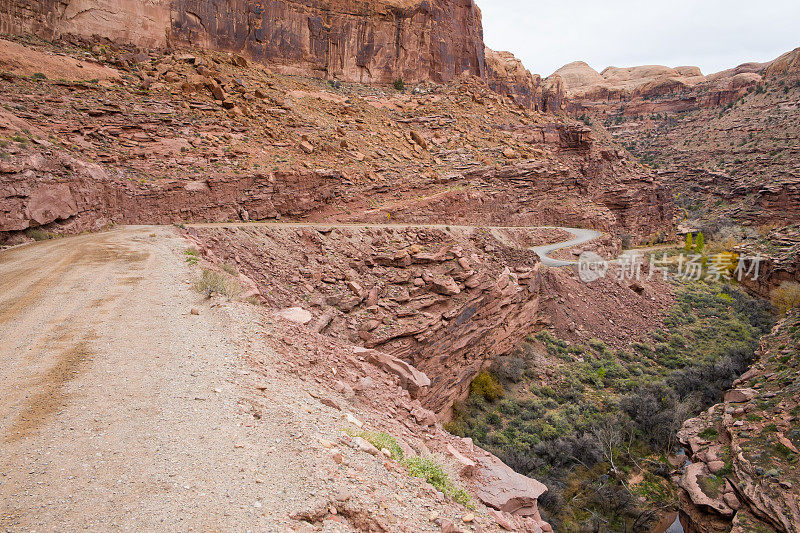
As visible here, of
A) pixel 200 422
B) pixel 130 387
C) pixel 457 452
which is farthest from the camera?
pixel 457 452

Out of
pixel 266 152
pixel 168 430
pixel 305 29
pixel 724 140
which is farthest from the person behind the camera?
pixel 724 140

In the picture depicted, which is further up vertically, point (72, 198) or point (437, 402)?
point (72, 198)

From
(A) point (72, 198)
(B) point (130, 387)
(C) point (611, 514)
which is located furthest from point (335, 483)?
(A) point (72, 198)

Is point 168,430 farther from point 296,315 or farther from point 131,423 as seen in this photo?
point 296,315

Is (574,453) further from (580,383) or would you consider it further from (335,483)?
(335,483)

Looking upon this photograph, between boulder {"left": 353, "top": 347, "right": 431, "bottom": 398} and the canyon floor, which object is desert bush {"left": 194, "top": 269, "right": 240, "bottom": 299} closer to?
the canyon floor

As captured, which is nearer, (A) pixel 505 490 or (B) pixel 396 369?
(A) pixel 505 490

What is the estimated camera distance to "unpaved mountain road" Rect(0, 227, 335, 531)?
3.07m

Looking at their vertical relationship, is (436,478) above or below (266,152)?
below

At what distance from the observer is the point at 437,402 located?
12.6 metres

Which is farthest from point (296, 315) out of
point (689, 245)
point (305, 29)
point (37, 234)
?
point (689, 245)

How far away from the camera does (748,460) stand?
30.5ft

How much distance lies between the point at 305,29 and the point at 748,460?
33.0m

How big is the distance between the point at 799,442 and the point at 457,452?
8.15m
